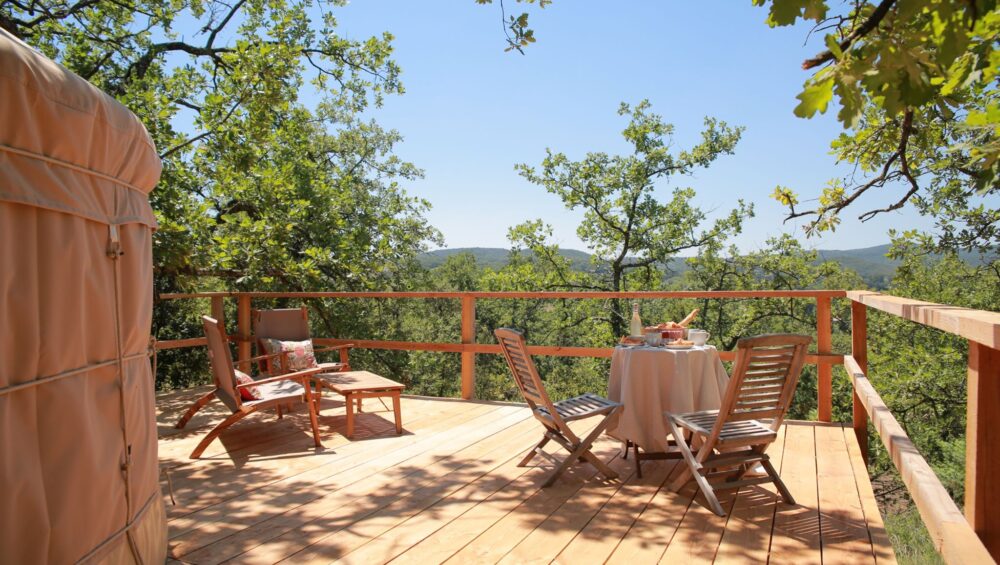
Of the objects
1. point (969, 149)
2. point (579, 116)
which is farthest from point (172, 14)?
point (579, 116)

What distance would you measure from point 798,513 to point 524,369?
1565mm

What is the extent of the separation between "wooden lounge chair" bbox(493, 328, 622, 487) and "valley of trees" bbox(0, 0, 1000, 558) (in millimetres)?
2097

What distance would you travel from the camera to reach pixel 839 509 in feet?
9.80

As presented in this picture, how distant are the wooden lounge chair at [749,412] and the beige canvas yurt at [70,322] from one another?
2.43 meters

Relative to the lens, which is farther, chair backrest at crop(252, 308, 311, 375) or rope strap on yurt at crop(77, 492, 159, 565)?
chair backrest at crop(252, 308, 311, 375)

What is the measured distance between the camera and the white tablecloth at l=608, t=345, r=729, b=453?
364cm

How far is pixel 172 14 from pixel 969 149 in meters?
9.38

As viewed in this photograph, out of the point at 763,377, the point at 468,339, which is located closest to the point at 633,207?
the point at 468,339

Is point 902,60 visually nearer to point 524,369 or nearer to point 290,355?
point 524,369

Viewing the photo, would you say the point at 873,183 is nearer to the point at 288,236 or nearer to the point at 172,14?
the point at 288,236

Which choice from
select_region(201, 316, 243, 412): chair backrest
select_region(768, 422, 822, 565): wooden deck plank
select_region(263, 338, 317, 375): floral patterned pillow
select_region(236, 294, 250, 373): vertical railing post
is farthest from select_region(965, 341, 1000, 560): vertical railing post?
select_region(236, 294, 250, 373): vertical railing post

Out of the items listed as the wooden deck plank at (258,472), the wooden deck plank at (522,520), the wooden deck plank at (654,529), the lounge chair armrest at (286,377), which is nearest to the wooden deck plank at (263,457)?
the wooden deck plank at (258,472)

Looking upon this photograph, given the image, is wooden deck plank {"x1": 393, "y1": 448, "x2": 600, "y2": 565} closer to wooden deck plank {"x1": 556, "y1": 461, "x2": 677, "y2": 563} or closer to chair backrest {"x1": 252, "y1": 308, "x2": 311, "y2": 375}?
wooden deck plank {"x1": 556, "y1": 461, "x2": 677, "y2": 563}

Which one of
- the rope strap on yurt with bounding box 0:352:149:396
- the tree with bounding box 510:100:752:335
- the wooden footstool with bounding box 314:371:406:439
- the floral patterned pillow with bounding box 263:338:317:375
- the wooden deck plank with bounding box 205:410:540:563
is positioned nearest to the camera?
the rope strap on yurt with bounding box 0:352:149:396
